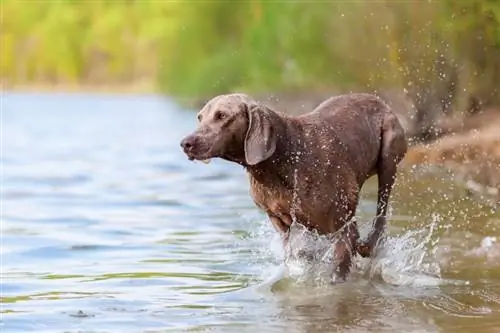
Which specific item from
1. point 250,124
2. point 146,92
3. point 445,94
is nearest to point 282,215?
point 250,124

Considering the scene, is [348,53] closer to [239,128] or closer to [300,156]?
[300,156]

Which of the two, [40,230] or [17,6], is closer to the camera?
[40,230]

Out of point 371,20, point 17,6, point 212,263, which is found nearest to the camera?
point 212,263

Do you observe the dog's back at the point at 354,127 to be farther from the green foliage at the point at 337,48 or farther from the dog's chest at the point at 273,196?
the green foliage at the point at 337,48

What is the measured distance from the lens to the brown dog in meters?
7.52

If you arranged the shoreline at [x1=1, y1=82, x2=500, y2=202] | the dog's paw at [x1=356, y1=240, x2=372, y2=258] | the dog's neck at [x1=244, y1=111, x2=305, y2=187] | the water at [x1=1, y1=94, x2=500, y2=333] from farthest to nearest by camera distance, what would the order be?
the shoreline at [x1=1, y1=82, x2=500, y2=202] → the dog's paw at [x1=356, y1=240, x2=372, y2=258] → the dog's neck at [x1=244, y1=111, x2=305, y2=187] → the water at [x1=1, y1=94, x2=500, y2=333]

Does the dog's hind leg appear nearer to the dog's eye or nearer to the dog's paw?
the dog's paw

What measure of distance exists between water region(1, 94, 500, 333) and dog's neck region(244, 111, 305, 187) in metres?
0.84

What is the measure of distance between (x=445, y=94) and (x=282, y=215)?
10.7m

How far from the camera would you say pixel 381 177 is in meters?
8.82

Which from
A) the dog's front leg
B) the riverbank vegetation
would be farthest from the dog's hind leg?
the riverbank vegetation

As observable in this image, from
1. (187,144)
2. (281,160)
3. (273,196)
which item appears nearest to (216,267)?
(273,196)

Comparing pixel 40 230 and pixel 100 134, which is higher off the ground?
pixel 100 134

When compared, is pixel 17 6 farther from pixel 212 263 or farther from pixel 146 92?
pixel 212 263
